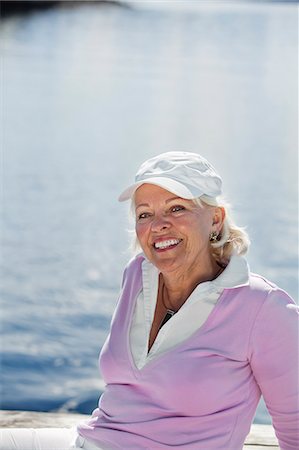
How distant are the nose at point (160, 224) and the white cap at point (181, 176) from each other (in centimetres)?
7

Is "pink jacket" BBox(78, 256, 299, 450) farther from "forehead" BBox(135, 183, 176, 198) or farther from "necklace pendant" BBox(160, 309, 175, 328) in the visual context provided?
"forehead" BBox(135, 183, 176, 198)

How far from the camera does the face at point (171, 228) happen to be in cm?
217

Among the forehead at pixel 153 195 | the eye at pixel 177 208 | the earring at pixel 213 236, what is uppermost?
the forehead at pixel 153 195

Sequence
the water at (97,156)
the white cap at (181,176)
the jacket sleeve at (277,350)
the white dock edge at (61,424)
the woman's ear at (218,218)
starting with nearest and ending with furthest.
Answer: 1. the jacket sleeve at (277,350)
2. the white cap at (181,176)
3. the woman's ear at (218,218)
4. the white dock edge at (61,424)
5. the water at (97,156)

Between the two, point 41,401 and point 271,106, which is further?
point 271,106

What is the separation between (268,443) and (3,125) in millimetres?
9138

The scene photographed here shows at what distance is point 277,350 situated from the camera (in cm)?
204

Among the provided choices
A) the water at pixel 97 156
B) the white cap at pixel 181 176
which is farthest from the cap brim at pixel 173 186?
the water at pixel 97 156

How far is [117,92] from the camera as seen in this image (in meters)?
14.0

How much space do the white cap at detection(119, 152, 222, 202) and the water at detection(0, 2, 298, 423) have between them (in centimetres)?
230

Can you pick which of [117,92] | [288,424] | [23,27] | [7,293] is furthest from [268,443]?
[23,27]

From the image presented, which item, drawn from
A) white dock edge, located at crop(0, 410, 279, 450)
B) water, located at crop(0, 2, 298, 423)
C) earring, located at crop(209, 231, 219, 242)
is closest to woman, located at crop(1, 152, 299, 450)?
earring, located at crop(209, 231, 219, 242)

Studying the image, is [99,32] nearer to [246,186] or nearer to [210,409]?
[246,186]

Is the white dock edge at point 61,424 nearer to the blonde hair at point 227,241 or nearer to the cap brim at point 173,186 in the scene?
the blonde hair at point 227,241
